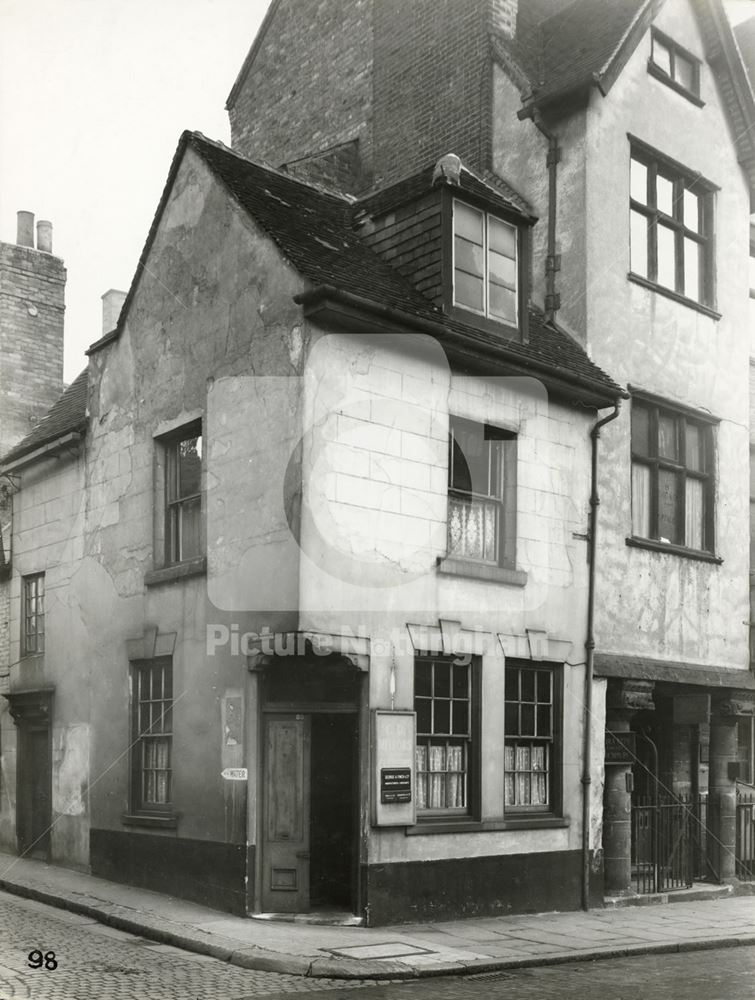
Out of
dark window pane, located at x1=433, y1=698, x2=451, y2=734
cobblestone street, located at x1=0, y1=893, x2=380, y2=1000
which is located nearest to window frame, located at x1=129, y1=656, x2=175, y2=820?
cobblestone street, located at x1=0, y1=893, x2=380, y2=1000

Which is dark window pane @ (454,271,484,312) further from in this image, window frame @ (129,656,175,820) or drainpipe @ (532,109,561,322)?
window frame @ (129,656,175,820)

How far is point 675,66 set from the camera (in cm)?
1777

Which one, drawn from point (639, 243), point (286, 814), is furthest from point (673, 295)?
point (286, 814)

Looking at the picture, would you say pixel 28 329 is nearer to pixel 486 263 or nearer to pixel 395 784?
pixel 486 263

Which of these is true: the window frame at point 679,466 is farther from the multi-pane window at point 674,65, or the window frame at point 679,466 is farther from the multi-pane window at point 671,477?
the multi-pane window at point 674,65

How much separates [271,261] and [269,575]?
137 inches

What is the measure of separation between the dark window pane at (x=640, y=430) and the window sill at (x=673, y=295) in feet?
5.60

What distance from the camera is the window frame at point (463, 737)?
43.3 ft

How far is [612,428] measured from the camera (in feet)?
51.8

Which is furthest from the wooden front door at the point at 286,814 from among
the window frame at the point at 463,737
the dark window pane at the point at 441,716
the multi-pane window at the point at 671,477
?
the multi-pane window at the point at 671,477

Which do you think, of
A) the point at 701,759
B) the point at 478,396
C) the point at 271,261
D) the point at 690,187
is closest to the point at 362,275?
the point at 271,261

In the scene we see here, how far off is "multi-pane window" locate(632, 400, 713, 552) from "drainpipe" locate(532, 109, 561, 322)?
179 cm

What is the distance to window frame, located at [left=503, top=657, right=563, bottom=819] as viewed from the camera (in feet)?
46.9

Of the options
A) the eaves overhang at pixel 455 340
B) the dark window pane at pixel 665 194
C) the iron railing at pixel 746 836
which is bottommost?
the iron railing at pixel 746 836
